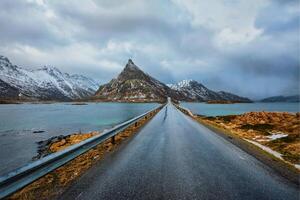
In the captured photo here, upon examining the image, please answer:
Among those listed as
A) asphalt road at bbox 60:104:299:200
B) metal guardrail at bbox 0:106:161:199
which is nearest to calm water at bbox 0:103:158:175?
metal guardrail at bbox 0:106:161:199

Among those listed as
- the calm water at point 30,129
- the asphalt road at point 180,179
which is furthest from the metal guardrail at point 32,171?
the calm water at point 30,129

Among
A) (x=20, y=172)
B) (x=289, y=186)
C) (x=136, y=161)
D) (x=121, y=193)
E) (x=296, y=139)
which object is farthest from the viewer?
(x=296, y=139)

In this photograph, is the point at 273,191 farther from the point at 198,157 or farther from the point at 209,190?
the point at 198,157

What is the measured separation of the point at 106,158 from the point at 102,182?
10.4ft

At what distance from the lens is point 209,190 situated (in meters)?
6.07

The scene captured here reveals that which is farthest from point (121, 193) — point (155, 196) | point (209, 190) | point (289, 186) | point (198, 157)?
point (198, 157)

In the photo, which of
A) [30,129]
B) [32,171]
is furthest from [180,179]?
[30,129]

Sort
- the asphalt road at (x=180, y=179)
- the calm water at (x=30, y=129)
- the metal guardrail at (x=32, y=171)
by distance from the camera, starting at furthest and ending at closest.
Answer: the calm water at (x=30, y=129) → the asphalt road at (x=180, y=179) → the metal guardrail at (x=32, y=171)

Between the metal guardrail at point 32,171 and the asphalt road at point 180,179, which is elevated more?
the metal guardrail at point 32,171

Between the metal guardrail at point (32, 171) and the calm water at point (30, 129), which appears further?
the calm water at point (30, 129)

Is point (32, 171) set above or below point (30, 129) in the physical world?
above

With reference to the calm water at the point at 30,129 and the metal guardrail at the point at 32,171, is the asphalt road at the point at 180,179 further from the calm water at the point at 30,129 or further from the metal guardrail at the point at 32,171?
the calm water at the point at 30,129

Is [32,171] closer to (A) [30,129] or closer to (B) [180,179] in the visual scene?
(B) [180,179]

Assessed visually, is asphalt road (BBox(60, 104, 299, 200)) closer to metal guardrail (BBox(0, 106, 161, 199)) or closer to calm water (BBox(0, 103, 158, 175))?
metal guardrail (BBox(0, 106, 161, 199))
